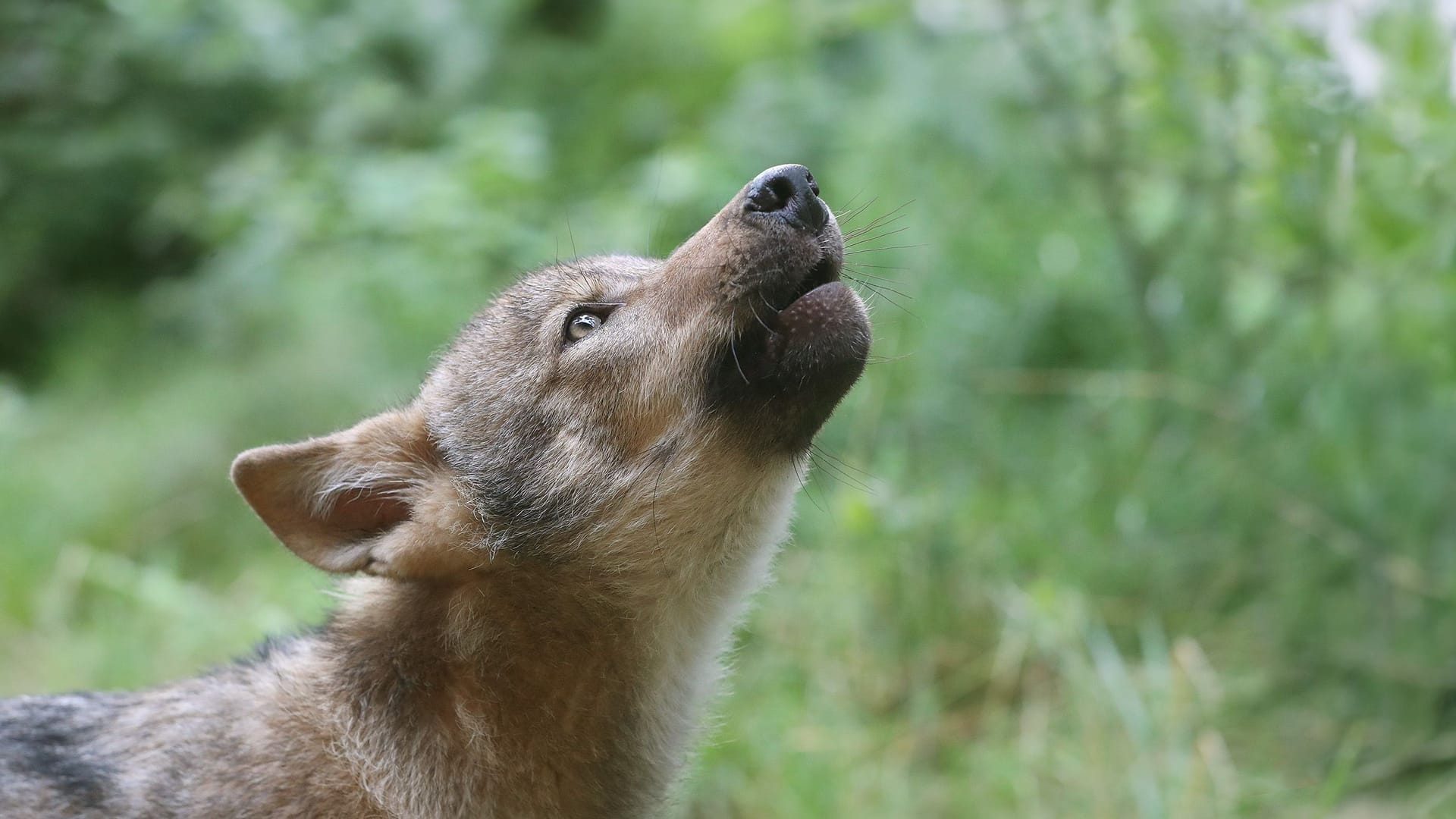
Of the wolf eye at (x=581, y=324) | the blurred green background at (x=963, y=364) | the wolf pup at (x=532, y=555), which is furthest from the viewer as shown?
the blurred green background at (x=963, y=364)

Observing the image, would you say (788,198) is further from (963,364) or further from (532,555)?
(963,364)

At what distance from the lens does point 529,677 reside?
3.07 m

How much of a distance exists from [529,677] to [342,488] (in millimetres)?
659

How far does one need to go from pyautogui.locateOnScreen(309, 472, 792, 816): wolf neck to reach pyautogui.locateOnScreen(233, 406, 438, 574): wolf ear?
6.5 inches

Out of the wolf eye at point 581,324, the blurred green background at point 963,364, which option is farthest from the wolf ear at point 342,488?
the blurred green background at point 963,364

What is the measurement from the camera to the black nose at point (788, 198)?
302cm

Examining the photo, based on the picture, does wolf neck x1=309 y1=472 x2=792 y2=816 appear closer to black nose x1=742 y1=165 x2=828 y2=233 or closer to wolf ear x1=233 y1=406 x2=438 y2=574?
wolf ear x1=233 y1=406 x2=438 y2=574

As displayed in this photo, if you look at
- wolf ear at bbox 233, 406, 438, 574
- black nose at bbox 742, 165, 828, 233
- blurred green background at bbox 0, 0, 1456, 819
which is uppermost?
black nose at bbox 742, 165, 828, 233

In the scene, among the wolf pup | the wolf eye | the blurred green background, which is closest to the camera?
the wolf pup

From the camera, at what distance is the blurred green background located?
14.7 ft

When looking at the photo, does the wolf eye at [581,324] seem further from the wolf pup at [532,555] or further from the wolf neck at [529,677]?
the wolf neck at [529,677]

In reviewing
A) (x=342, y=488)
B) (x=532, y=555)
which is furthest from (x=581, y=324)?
(x=342, y=488)

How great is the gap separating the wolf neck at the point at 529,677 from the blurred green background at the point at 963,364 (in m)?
1.18

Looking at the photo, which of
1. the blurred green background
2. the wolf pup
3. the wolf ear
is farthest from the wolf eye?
the blurred green background
